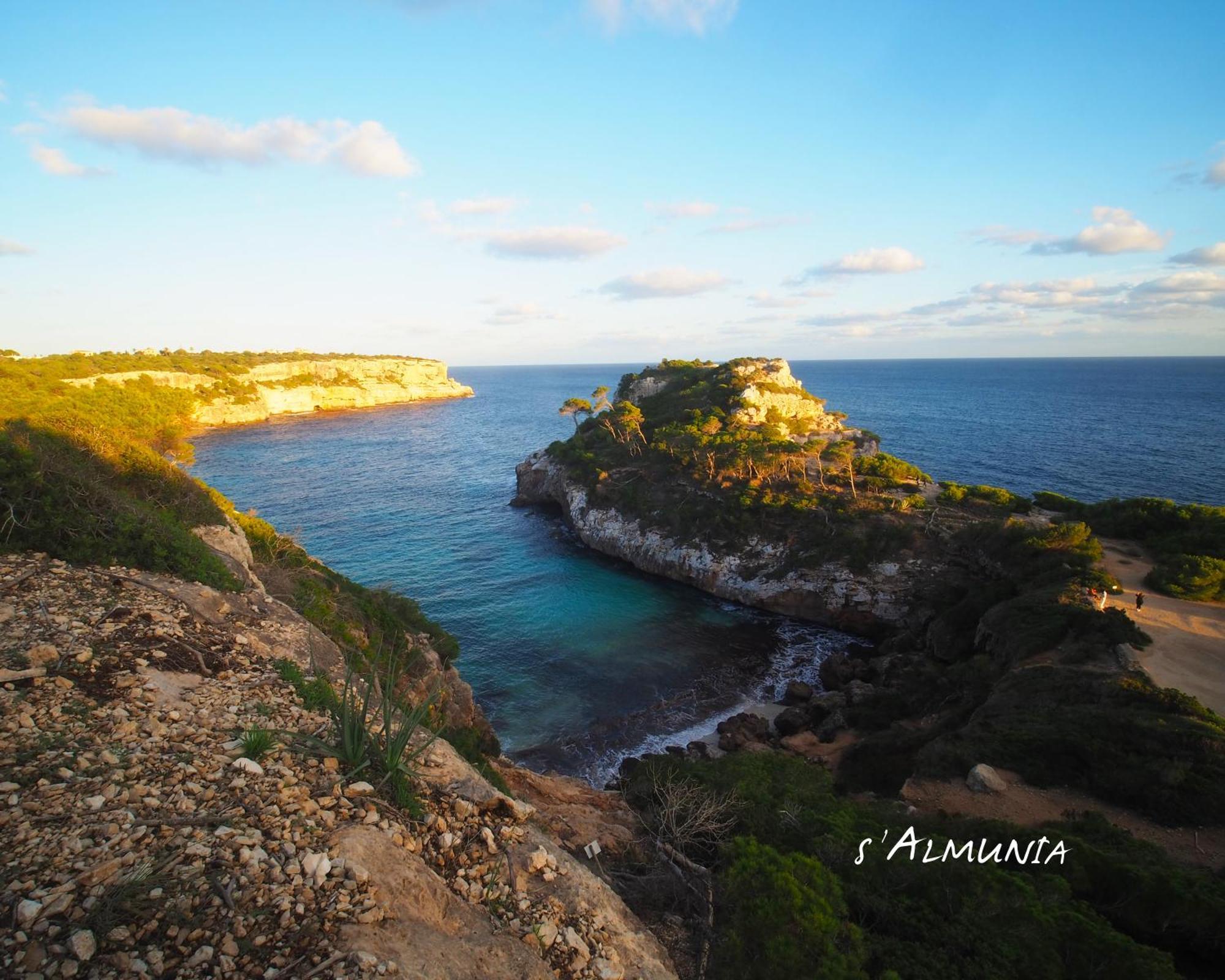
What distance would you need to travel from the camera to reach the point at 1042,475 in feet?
196

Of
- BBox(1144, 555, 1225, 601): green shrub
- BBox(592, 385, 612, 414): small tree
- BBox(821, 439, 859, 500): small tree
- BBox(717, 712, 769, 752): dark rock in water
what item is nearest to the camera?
BBox(717, 712, 769, 752): dark rock in water

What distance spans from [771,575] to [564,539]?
712 inches

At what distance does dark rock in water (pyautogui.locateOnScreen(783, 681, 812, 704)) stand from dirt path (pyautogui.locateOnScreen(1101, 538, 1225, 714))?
12288 millimetres

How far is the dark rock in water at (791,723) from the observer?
24391mm

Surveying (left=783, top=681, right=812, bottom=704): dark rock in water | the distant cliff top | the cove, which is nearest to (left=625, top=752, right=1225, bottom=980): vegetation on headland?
the cove

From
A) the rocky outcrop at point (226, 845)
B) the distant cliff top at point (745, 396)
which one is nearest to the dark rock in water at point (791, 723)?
the rocky outcrop at point (226, 845)

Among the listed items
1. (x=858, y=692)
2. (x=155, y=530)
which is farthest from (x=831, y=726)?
(x=155, y=530)

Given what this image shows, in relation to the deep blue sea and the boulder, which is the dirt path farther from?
the deep blue sea

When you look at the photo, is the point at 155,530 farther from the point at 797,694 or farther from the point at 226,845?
the point at 797,694

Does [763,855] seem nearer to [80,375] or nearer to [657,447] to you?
[657,447]

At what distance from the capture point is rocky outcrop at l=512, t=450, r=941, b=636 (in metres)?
33.3

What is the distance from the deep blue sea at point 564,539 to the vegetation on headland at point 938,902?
13434 mm

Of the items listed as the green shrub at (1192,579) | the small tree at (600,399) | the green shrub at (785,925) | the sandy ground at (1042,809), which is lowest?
the sandy ground at (1042,809)

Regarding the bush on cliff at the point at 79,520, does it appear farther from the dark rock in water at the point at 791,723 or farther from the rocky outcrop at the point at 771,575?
the rocky outcrop at the point at 771,575
